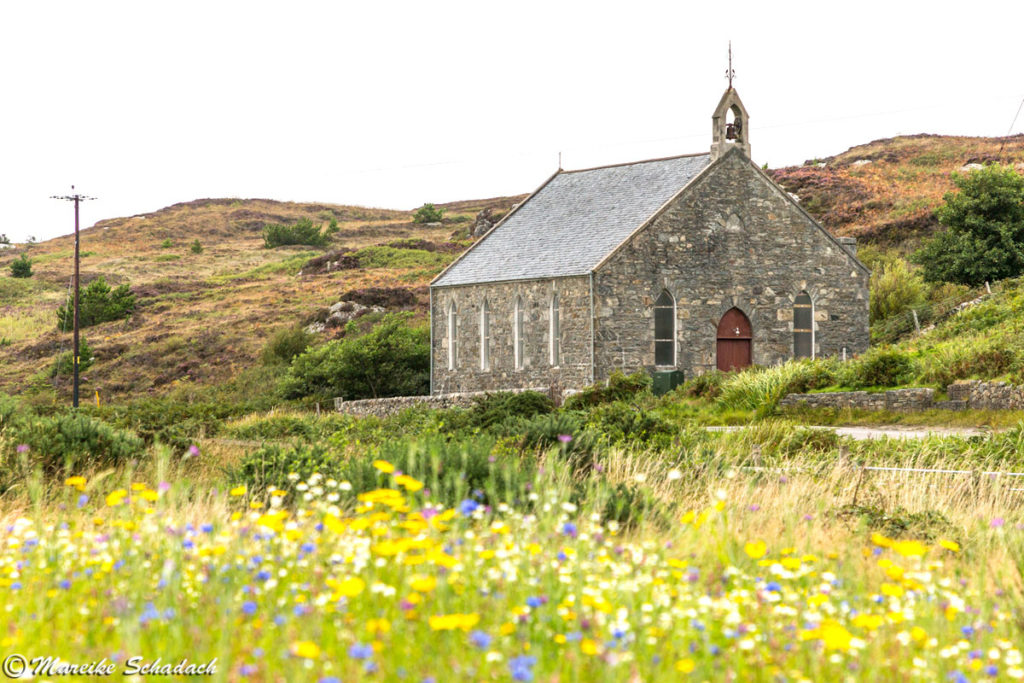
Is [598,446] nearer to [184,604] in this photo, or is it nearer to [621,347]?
[184,604]

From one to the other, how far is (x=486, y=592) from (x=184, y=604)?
60.6 inches

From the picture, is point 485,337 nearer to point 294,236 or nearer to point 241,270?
point 241,270

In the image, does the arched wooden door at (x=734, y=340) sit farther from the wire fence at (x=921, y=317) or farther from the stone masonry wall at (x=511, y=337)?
the wire fence at (x=921, y=317)

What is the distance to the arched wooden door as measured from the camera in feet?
114

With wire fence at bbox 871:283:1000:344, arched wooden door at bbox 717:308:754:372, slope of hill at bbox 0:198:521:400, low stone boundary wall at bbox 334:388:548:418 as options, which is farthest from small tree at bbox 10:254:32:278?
wire fence at bbox 871:283:1000:344

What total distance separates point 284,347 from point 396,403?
15796 millimetres

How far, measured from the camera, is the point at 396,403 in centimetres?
3631

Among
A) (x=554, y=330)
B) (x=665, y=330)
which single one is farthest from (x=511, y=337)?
(x=665, y=330)

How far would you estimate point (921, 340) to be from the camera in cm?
3098

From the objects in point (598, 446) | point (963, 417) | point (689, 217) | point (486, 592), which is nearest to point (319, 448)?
point (598, 446)

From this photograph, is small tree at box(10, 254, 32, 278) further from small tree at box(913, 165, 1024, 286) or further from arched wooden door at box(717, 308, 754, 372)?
small tree at box(913, 165, 1024, 286)

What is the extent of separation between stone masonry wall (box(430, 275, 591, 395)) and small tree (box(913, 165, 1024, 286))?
16033 millimetres

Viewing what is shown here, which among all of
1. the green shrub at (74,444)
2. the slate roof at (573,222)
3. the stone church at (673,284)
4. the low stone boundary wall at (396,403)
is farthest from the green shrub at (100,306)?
the green shrub at (74,444)

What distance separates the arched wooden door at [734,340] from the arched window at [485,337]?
313 inches
